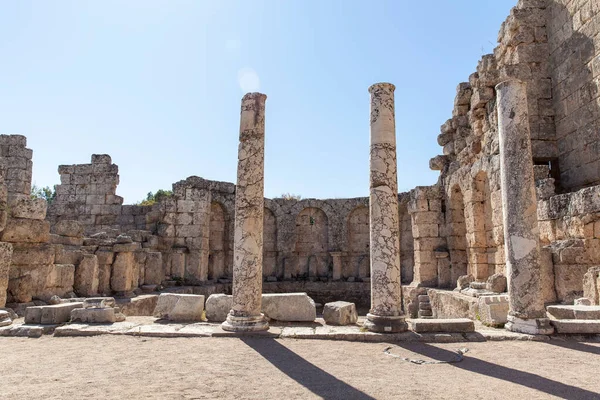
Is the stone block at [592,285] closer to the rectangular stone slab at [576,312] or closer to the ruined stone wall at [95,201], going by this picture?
the rectangular stone slab at [576,312]

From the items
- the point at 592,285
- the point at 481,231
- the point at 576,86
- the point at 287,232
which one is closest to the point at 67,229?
the point at 287,232

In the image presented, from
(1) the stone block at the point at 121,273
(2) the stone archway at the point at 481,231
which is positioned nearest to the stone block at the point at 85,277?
(1) the stone block at the point at 121,273

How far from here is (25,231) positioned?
9664 mm

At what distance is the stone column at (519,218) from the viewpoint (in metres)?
7.19

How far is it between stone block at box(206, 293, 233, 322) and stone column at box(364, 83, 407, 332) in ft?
9.66

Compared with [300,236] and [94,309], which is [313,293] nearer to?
[300,236]

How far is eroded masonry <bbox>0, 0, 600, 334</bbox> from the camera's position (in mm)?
7707

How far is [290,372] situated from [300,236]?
13.2 m

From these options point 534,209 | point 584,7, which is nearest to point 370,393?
point 534,209

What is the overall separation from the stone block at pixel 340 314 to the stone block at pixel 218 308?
204cm

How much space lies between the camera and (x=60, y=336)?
710cm

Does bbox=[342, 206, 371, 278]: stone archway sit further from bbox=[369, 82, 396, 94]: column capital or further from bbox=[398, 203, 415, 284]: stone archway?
bbox=[369, 82, 396, 94]: column capital

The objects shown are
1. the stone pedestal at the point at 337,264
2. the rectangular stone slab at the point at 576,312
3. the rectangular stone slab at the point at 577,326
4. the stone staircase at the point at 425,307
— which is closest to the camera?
the rectangular stone slab at the point at 577,326

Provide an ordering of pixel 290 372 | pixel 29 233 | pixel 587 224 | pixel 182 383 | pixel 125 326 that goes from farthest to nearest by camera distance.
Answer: pixel 29 233 < pixel 587 224 < pixel 125 326 < pixel 290 372 < pixel 182 383
